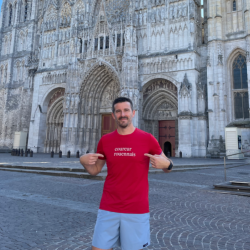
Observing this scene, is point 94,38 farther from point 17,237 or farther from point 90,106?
point 17,237

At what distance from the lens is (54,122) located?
31.0m

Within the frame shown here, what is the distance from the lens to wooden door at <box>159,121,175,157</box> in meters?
25.9

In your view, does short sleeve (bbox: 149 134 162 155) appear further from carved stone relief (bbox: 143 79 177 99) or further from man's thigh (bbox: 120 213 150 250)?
carved stone relief (bbox: 143 79 177 99)

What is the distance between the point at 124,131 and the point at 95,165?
0.47 m

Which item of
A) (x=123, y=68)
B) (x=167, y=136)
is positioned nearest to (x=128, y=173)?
(x=123, y=68)

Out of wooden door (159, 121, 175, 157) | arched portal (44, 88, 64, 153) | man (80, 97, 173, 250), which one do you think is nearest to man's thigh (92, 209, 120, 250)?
man (80, 97, 173, 250)

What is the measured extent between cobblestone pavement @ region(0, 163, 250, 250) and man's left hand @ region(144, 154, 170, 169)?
182 centimetres

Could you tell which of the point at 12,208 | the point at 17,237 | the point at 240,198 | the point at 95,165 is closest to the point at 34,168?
the point at 12,208

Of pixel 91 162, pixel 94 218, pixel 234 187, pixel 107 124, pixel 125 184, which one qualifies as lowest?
pixel 94 218

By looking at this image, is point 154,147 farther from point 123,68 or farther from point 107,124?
point 107,124

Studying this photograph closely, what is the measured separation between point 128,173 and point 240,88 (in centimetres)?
2371

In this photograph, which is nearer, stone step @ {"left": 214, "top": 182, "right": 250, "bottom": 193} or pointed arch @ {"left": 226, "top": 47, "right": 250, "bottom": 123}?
stone step @ {"left": 214, "top": 182, "right": 250, "bottom": 193}

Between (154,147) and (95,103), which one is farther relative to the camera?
(95,103)

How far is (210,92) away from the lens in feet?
72.1
